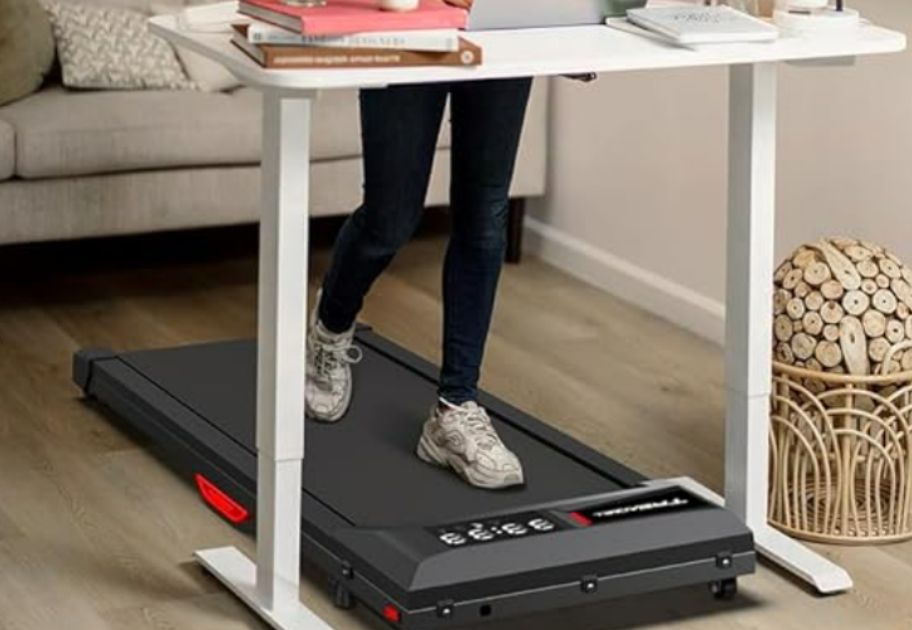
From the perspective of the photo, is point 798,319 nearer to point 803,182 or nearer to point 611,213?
point 803,182

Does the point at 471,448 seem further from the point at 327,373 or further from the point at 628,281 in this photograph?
the point at 628,281

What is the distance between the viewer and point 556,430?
3.54m

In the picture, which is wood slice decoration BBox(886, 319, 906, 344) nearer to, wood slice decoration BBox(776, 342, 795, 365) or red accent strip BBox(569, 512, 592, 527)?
wood slice decoration BBox(776, 342, 795, 365)

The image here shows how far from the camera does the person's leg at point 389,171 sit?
2998 millimetres

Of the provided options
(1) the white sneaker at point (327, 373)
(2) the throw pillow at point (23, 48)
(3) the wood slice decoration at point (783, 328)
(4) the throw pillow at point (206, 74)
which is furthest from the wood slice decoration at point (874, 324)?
(2) the throw pillow at point (23, 48)

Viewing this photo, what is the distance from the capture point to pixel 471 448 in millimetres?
3246

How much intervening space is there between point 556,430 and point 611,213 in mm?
1219

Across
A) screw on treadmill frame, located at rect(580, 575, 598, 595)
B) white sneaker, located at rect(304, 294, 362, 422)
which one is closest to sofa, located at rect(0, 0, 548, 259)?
white sneaker, located at rect(304, 294, 362, 422)

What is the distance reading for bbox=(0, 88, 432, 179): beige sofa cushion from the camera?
424cm

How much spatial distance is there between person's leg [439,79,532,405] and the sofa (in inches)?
50.0

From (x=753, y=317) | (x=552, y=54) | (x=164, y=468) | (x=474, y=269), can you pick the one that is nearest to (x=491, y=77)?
(x=552, y=54)

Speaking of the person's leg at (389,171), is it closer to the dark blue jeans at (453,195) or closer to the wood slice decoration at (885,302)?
the dark blue jeans at (453,195)

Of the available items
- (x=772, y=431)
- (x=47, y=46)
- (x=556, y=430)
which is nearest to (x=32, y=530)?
(x=556, y=430)

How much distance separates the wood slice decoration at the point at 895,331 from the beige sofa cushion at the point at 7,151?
6.10ft
